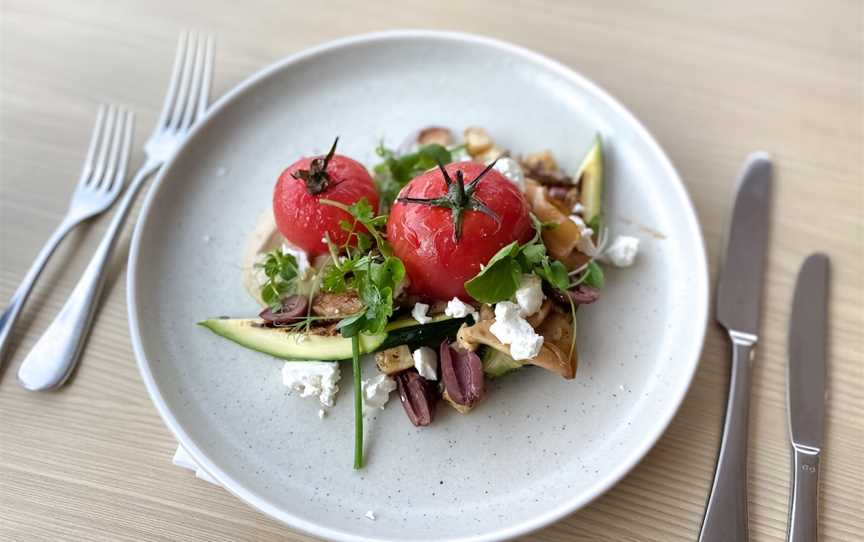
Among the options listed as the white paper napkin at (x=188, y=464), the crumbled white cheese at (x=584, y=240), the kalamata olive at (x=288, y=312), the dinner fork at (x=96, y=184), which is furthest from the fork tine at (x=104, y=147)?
the crumbled white cheese at (x=584, y=240)

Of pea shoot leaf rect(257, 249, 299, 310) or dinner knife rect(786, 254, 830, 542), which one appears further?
pea shoot leaf rect(257, 249, 299, 310)

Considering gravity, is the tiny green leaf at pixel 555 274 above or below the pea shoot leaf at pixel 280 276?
above

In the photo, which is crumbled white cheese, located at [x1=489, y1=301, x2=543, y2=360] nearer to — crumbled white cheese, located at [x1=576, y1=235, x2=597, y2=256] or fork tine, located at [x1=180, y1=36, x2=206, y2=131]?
crumbled white cheese, located at [x1=576, y1=235, x2=597, y2=256]

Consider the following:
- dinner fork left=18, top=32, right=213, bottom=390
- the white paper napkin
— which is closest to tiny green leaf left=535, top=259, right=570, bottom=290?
the white paper napkin

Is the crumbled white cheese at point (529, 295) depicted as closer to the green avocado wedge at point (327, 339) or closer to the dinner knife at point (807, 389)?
the green avocado wedge at point (327, 339)

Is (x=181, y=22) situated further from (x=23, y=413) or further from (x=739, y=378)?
(x=739, y=378)

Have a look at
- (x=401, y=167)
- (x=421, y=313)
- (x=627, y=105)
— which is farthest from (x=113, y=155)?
(x=627, y=105)
